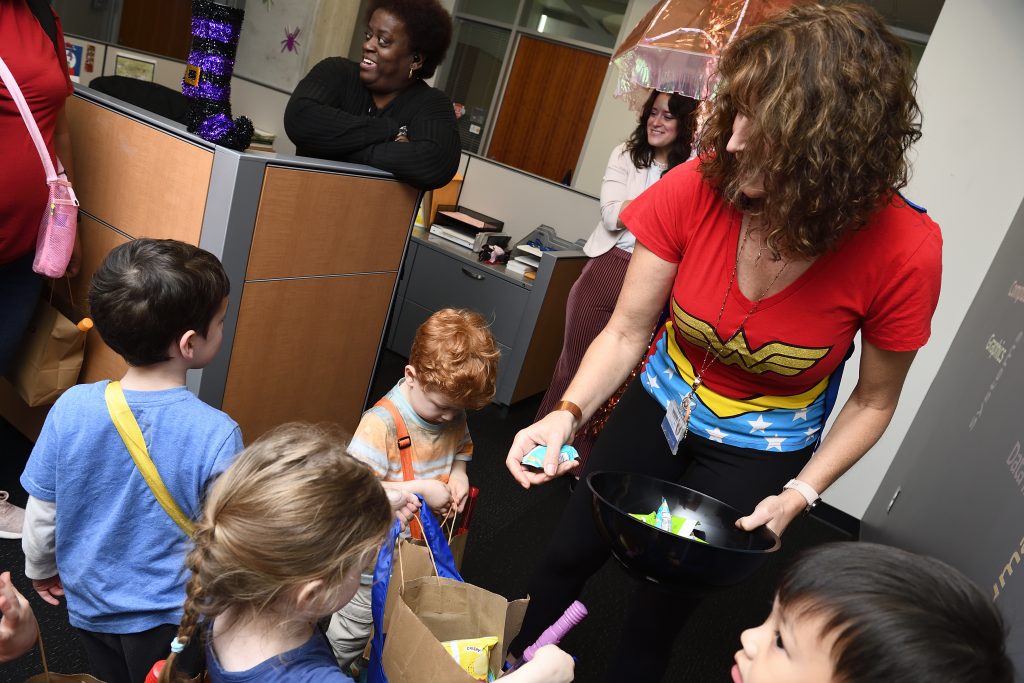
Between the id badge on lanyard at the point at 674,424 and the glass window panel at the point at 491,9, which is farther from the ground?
the glass window panel at the point at 491,9

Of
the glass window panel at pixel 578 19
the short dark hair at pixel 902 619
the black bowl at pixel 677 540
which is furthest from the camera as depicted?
the glass window panel at pixel 578 19

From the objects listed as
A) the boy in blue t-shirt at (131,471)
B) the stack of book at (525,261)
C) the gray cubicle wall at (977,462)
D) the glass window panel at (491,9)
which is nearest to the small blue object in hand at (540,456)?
the boy in blue t-shirt at (131,471)

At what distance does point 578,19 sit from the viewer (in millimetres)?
7613

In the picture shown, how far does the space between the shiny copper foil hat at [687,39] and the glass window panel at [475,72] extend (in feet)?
19.1

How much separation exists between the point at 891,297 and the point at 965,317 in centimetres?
237

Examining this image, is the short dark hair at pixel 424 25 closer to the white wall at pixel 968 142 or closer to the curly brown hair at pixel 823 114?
the curly brown hair at pixel 823 114

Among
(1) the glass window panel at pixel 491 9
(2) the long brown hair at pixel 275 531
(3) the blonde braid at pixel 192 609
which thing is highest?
(1) the glass window panel at pixel 491 9

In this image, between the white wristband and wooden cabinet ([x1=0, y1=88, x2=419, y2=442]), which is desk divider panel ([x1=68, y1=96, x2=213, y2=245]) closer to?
wooden cabinet ([x1=0, y1=88, x2=419, y2=442])

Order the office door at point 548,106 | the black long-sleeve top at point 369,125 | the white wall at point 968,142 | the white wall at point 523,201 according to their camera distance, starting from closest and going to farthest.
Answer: the black long-sleeve top at point 369,125
the white wall at point 968,142
the white wall at point 523,201
the office door at point 548,106

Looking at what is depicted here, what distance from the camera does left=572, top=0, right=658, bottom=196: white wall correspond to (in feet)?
23.5

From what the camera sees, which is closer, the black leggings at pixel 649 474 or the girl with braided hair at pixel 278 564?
the girl with braided hair at pixel 278 564

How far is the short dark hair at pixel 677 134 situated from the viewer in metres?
2.78

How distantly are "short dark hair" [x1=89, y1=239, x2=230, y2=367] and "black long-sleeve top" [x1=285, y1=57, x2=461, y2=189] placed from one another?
3.65 feet

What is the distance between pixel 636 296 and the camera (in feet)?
5.10
